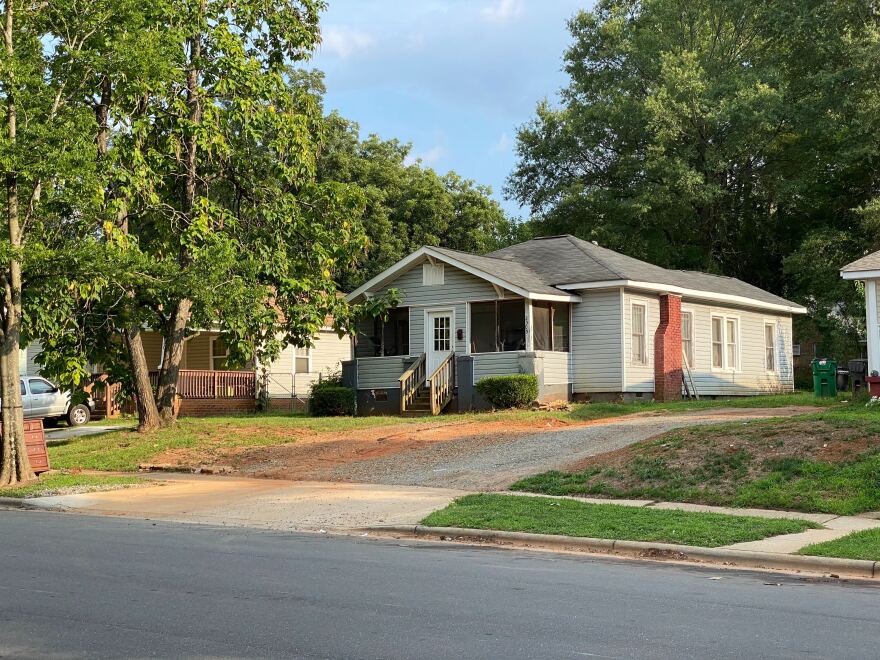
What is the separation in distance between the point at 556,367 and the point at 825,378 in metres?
7.15

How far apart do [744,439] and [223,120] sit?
562 inches

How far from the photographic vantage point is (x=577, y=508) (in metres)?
13.6

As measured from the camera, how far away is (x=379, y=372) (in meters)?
30.5

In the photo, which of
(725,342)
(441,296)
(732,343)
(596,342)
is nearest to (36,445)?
(441,296)

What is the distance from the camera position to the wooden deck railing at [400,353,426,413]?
1135 inches

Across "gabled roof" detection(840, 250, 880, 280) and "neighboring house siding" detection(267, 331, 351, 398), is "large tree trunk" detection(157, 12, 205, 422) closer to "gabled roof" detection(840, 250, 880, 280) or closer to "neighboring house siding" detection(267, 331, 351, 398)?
"neighboring house siding" detection(267, 331, 351, 398)

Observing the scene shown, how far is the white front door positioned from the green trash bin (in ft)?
32.9

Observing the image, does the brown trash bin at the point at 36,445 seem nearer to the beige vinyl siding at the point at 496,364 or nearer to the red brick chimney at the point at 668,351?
the beige vinyl siding at the point at 496,364

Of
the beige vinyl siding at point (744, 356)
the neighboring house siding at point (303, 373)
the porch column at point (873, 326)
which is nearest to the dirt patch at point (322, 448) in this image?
the porch column at point (873, 326)

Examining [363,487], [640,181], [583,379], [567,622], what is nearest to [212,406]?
[583,379]

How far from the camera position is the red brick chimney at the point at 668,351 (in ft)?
98.3

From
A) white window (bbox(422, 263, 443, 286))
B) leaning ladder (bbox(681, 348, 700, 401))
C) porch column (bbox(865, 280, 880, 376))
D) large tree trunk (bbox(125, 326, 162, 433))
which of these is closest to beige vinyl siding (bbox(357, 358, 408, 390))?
white window (bbox(422, 263, 443, 286))

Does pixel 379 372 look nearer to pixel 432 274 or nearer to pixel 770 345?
pixel 432 274

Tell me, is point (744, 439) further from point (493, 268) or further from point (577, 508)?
point (493, 268)
